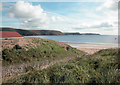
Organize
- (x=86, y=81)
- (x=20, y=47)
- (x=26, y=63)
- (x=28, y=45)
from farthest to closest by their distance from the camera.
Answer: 1. (x=28, y=45)
2. (x=20, y=47)
3. (x=26, y=63)
4. (x=86, y=81)

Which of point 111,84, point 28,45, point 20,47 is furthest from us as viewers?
point 28,45

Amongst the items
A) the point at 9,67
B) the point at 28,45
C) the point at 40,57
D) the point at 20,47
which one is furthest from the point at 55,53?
the point at 9,67

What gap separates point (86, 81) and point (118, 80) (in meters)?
1.25

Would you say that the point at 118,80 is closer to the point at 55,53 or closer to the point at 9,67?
the point at 9,67

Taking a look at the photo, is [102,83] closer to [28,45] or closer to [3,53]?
[3,53]

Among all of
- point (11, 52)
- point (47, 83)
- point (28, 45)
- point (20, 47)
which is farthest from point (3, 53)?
point (47, 83)

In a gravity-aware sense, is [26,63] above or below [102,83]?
below

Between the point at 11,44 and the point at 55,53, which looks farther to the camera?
the point at 55,53

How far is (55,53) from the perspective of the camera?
21.0m

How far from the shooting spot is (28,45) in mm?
19859

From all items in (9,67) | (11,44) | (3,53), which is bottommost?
(9,67)

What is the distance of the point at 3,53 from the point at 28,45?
5.04 meters

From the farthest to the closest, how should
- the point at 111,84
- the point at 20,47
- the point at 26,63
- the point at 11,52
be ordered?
the point at 20,47 < the point at 11,52 < the point at 26,63 < the point at 111,84

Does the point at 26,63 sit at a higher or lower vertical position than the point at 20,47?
lower
